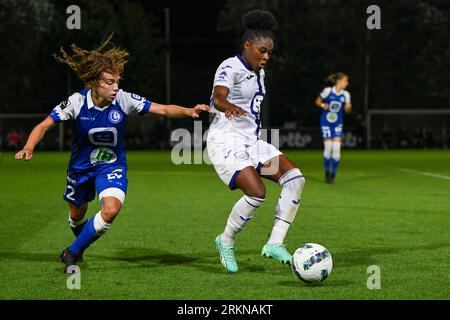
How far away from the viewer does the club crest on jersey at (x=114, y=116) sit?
7965 millimetres

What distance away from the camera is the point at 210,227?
11.1 metres

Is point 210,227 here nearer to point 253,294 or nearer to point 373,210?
point 373,210

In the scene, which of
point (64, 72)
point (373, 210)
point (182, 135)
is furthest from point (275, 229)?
point (64, 72)

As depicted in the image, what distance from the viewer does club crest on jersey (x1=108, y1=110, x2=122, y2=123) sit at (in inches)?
314

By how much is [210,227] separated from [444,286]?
4.57 meters

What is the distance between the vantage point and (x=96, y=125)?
312 inches

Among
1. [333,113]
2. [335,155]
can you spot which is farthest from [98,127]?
[333,113]

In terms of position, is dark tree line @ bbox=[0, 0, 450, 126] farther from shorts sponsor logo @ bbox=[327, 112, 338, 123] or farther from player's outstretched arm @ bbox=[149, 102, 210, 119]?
player's outstretched arm @ bbox=[149, 102, 210, 119]

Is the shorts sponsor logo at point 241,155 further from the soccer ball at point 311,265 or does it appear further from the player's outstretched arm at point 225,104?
the soccer ball at point 311,265

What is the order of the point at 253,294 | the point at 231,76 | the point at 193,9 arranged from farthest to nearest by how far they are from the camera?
the point at 193,9
the point at 231,76
the point at 253,294

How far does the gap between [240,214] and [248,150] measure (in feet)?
1.96

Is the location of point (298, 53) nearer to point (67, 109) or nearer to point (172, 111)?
point (172, 111)

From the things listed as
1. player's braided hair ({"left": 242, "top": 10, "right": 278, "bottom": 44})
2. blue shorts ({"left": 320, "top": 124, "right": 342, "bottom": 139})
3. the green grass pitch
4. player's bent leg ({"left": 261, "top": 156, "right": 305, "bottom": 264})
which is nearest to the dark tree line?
blue shorts ({"left": 320, "top": 124, "right": 342, "bottom": 139})

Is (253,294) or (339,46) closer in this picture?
(253,294)
